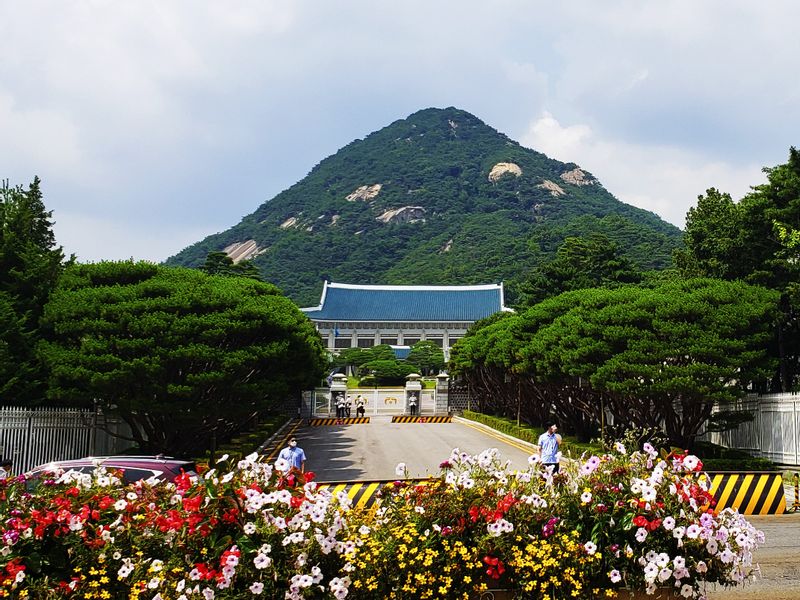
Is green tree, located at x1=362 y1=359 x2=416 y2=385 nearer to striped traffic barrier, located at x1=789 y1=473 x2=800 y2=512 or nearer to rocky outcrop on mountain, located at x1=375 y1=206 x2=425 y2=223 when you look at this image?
striped traffic barrier, located at x1=789 y1=473 x2=800 y2=512

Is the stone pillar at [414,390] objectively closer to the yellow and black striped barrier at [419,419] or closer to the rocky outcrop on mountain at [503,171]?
the yellow and black striped barrier at [419,419]

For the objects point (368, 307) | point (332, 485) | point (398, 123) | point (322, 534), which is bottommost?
point (332, 485)

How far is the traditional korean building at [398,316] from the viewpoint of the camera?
7831cm

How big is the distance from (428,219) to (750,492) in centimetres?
12326

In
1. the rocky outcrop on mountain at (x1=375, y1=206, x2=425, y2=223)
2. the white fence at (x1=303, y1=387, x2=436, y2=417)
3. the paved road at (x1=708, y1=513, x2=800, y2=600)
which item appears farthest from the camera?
the rocky outcrop on mountain at (x1=375, y1=206, x2=425, y2=223)

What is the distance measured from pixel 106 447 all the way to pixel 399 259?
103 meters

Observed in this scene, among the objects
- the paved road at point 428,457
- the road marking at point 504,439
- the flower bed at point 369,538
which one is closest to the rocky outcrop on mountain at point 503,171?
the paved road at point 428,457

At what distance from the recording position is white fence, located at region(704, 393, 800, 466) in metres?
18.6

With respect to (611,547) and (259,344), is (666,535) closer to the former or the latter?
(611,547)

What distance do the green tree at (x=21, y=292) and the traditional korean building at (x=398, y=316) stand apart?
187 ft

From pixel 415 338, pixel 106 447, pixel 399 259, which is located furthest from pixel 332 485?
pixel 399 259

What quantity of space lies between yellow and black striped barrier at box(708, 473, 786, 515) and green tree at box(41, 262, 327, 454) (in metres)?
11.0

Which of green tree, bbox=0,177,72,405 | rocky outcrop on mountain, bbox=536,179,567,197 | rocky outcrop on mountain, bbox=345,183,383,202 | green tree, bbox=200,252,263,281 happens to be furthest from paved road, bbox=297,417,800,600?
rocky outcrop on mountain, bbox=345,183,383,202

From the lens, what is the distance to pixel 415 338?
80000mm
